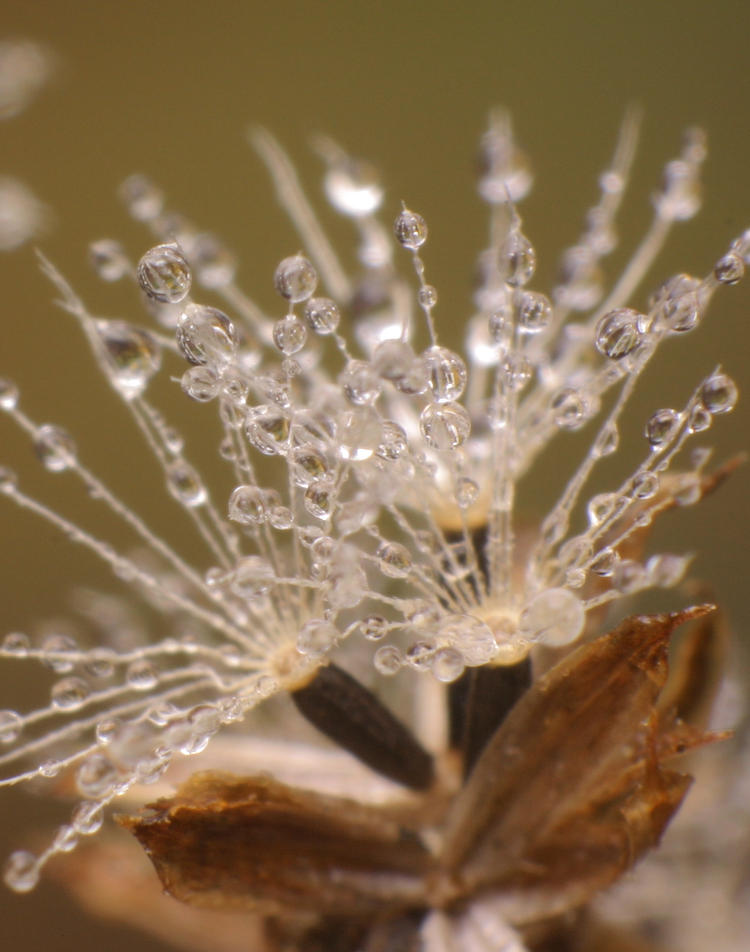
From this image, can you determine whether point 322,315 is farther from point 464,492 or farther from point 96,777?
point 96,777

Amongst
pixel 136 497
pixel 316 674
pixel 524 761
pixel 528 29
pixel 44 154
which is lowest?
pixel 524 761

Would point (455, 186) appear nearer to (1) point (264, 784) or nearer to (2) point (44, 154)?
(2) point (44, 154)

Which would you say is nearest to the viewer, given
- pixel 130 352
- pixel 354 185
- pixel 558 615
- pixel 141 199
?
pixel 558 615

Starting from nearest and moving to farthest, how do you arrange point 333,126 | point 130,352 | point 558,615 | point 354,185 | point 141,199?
point 558,615
point 130,352
point 141,199
point 354,185
point 333,126

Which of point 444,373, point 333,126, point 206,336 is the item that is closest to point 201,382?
point 206,336

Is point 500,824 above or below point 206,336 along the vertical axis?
below

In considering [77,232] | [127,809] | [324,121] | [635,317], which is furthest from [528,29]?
[127,809]

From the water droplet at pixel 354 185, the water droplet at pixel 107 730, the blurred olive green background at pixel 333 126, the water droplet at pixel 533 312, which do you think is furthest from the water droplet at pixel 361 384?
the blurred olive green background at pixel 333 126
